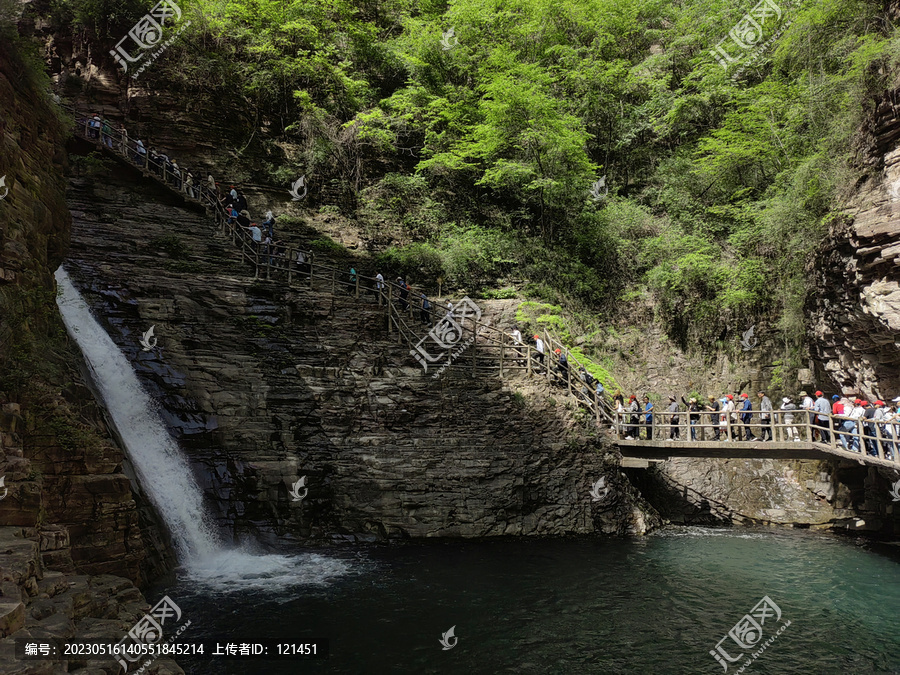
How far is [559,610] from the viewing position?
10.6 metres

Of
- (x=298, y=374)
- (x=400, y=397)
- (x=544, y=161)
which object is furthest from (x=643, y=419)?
(x=544, y=161)

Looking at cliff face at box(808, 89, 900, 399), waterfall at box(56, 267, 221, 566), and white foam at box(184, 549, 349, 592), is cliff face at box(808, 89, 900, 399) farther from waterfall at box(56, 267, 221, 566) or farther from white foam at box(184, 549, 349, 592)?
waterfall at box(56, 267, 221, 566)

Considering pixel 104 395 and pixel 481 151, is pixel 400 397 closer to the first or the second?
pixel 104 395

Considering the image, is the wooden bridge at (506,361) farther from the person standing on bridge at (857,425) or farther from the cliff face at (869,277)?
the cliff face at (869,277)

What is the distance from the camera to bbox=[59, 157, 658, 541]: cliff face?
14.2 meters

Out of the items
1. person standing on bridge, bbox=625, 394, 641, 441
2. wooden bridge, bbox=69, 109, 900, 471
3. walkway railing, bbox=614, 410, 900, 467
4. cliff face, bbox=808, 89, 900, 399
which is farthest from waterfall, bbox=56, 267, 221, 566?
cliff face, bbox=808, 89, 900, 399

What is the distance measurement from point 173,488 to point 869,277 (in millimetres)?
19145

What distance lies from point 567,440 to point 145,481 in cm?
1144

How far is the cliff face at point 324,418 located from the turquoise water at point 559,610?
121cm

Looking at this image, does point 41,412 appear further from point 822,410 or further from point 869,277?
point 869,277

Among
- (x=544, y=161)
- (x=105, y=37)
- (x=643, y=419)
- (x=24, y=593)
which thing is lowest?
(x=24, y=593)

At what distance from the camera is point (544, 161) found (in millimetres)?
24688

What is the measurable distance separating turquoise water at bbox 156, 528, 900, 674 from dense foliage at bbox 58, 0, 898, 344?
36.3 ft

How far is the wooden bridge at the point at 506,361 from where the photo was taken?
15.5m
